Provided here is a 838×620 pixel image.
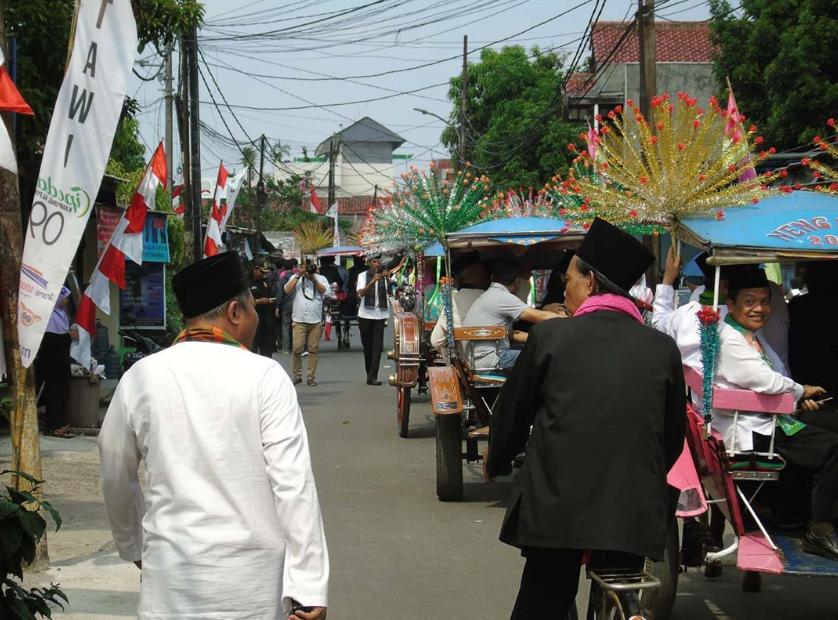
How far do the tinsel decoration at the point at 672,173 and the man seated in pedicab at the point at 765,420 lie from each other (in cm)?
52

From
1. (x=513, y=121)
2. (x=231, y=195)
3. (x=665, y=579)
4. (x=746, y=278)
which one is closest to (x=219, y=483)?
(x=665, y=579)

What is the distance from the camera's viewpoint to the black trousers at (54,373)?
13172mm

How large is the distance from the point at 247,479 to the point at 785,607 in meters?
4.30

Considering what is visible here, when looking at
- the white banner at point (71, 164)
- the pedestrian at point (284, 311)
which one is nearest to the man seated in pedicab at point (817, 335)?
the white banner at point (71, 164)

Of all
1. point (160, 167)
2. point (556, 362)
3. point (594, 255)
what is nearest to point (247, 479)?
point (556, 362)

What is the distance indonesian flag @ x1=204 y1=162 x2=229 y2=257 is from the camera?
19406 mm

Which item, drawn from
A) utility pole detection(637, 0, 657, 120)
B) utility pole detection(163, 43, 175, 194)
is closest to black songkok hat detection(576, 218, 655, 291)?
utility pole detection(637, 0, 657, 120)

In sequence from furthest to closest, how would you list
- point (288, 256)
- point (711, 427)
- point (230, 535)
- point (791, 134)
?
point (288, 256)
point (791, 134)
point (711, 427)
point (230, 535)

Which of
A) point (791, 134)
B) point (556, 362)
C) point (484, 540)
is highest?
point (791, 134)

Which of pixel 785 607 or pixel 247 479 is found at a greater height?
pixel 247 479

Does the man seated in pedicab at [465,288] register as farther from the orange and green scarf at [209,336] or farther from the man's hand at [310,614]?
the man's hand at [310,614]

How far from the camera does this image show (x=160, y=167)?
14789mm

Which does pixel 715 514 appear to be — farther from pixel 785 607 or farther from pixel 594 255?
pixel 594 255

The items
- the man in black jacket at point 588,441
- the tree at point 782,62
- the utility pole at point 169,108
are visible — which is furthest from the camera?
the utility pole at point 169,108
